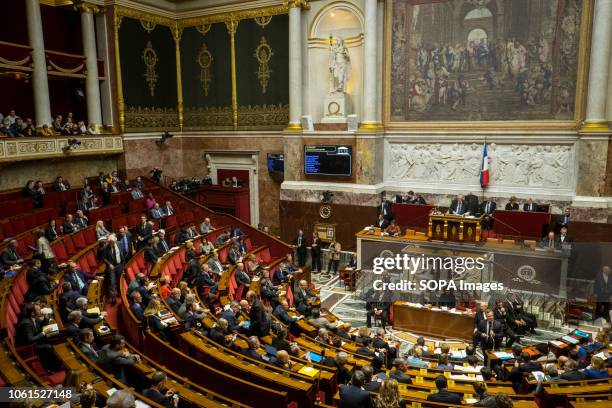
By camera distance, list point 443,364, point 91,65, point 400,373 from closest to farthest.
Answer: point 400,373 < point 443,364 < point 91,65

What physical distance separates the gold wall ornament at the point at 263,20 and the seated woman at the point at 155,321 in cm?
1302

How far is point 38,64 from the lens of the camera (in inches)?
569

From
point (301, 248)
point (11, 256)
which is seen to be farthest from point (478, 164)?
point (11, 256)

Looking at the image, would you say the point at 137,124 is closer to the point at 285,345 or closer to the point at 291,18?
the point at 291,18

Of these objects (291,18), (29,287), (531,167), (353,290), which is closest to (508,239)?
(531,167)

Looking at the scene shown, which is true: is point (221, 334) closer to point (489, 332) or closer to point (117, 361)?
point (117, 361)

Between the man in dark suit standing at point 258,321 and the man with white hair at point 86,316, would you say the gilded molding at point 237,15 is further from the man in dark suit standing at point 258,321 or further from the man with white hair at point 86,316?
the man with white hair at point 86,316

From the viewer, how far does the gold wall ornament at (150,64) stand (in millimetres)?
18172

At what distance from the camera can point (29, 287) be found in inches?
326

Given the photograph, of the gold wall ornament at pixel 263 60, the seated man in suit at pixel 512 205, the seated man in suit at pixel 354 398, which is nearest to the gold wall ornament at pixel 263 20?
the gold wall ornament at pixel 263 60

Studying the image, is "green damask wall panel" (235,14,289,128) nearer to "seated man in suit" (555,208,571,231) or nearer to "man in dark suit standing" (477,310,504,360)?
"seated man in suit" (555,208,571,231)

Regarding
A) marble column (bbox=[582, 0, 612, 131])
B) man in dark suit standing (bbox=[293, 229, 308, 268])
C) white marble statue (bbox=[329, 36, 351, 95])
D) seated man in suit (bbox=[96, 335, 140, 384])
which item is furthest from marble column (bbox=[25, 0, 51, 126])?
marble column (bbox=[582, 0, 612, 131])

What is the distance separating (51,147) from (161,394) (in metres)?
11.9

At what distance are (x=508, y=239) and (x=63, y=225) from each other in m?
11.3
